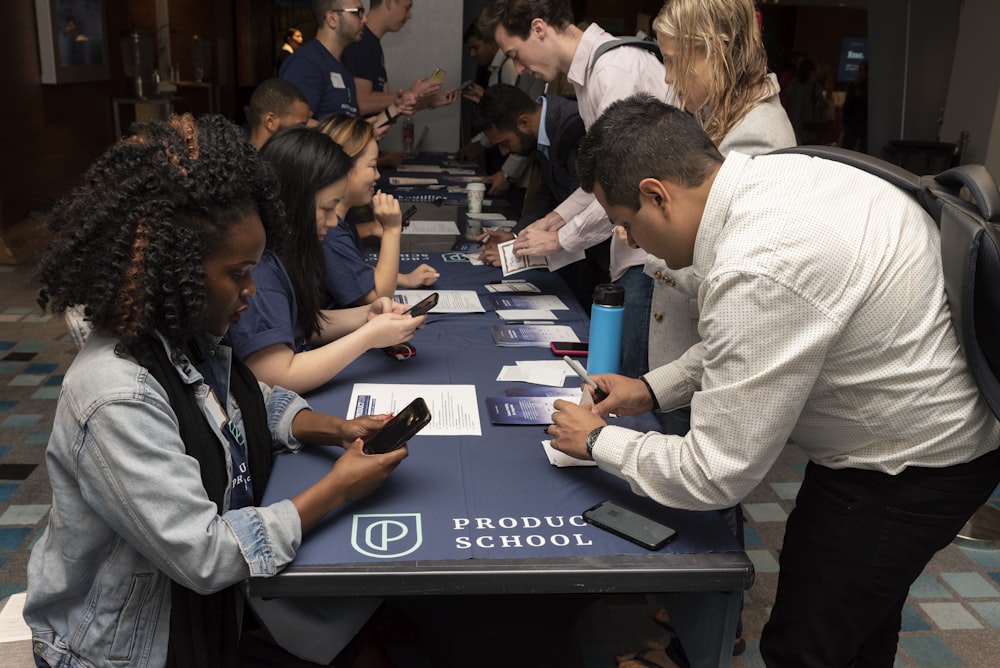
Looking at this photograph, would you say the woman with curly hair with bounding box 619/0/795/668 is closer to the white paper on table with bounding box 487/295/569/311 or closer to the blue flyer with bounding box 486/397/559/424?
the blue flyer with bounding box 486/397/559/424

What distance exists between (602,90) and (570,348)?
89cm

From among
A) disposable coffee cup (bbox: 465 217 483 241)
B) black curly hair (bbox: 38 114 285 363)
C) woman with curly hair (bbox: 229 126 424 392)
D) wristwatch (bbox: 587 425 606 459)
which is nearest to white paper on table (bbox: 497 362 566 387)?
woman with curly hair (bbox: 229 126 424 392)

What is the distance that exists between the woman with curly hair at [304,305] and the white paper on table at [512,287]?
0.59m

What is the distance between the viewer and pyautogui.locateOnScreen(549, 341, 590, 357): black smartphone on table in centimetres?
207

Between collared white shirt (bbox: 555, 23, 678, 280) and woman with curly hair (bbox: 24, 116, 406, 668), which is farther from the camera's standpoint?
collared white shirt (bbox: 555, 23, 678, 280)

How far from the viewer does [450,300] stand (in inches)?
101

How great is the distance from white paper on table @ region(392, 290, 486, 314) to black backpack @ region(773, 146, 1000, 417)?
1.45m

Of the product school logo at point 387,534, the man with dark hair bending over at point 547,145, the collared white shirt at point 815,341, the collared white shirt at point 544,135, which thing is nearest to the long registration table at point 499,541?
the product school logo at point 387,534

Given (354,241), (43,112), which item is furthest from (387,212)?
(43,112)

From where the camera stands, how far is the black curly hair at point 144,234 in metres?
1.08

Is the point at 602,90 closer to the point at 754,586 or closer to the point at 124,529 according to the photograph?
the point at 754,586

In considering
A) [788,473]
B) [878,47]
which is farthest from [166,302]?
[878,47]

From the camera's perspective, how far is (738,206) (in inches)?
45.3

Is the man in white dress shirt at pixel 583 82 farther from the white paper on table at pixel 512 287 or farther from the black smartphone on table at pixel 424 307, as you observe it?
the black smartphone on table at pixel 424 307
